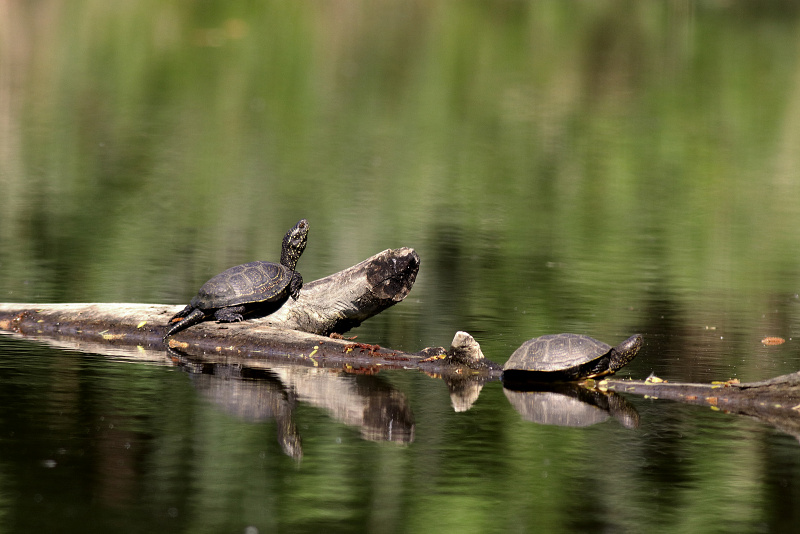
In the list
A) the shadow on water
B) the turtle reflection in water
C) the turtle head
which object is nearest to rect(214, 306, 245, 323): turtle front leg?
the shadow on water

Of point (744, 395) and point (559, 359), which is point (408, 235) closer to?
point (559, 359)

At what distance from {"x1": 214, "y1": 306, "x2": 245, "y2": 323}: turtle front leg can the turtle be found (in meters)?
2.55

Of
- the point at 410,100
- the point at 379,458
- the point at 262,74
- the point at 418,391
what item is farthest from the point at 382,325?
the point at 262,74

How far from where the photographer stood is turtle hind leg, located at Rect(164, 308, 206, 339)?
1191cm

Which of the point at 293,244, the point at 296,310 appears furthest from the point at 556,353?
the point at 293,244

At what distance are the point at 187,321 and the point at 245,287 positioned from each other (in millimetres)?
612

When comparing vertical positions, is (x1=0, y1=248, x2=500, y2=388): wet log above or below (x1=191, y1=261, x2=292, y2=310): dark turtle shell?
below

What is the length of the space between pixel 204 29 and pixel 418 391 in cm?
3988

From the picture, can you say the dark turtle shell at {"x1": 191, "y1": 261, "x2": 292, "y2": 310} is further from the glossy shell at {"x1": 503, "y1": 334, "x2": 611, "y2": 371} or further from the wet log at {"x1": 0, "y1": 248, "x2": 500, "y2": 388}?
the glossy shell at {"x1": 503, "y1": 334, "x2": 611, "y2": 371}

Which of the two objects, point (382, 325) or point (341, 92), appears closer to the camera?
point (382, 325)

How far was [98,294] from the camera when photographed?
14.9 metres

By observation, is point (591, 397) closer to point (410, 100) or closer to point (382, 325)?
point (382, 325)

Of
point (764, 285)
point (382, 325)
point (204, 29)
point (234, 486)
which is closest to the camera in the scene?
point (234, 486)

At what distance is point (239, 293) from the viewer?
12078mm
